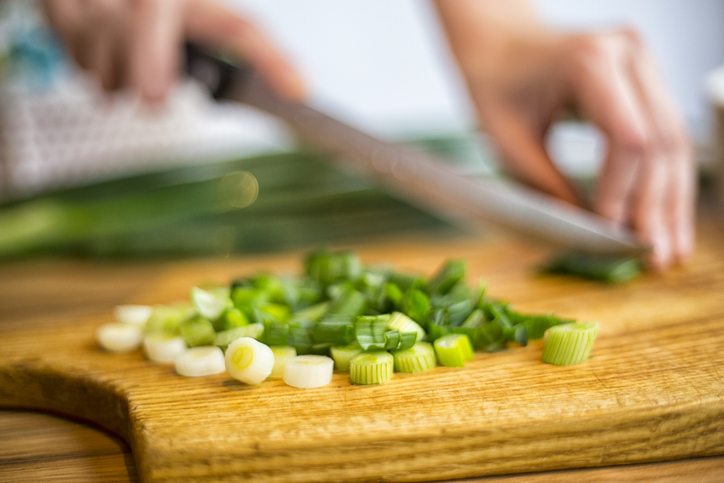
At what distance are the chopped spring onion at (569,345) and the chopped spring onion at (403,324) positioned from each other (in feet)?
0.67

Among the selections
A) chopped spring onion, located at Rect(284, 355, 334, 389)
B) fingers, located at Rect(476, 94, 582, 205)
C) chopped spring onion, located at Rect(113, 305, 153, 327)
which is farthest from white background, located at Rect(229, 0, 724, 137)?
chopped spring onion, located at Rect(284, 355, 334, 389)

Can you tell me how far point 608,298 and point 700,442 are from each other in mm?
519

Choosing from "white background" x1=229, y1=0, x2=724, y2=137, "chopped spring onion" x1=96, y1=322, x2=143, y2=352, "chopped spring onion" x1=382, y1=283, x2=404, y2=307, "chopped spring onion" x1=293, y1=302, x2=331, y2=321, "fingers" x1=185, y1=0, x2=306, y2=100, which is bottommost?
"chopped spring onion" x1=96, y1=322, x2=143, y2=352

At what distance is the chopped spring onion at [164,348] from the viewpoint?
40.4 inches

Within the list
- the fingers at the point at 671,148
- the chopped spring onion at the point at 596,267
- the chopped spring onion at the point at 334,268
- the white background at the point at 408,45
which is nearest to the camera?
the chopped spring onion at the point at 334,268

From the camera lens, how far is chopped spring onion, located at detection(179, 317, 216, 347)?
3.40ft

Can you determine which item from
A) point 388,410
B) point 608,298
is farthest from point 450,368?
point 608,298

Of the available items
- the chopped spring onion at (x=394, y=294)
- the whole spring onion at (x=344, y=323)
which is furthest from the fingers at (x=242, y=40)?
the chopped spring onion at (x=394, y=294)

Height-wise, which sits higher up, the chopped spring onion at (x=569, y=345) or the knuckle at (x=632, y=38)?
the knuckle at (x=632, y=38)

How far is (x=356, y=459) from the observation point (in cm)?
75

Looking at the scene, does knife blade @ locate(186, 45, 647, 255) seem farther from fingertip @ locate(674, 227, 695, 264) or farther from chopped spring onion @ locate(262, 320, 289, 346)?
chopped spring onion @ locate(262, 320, 289, 346)

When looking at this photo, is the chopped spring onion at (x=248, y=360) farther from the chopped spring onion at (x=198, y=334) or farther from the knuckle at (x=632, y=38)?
the knuckle at (x=632, y=38)

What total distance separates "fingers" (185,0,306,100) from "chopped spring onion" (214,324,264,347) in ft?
2.69

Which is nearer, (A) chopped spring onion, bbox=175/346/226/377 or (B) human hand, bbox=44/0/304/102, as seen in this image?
(A) chopped spring onion, bbox=175/346/226/377
